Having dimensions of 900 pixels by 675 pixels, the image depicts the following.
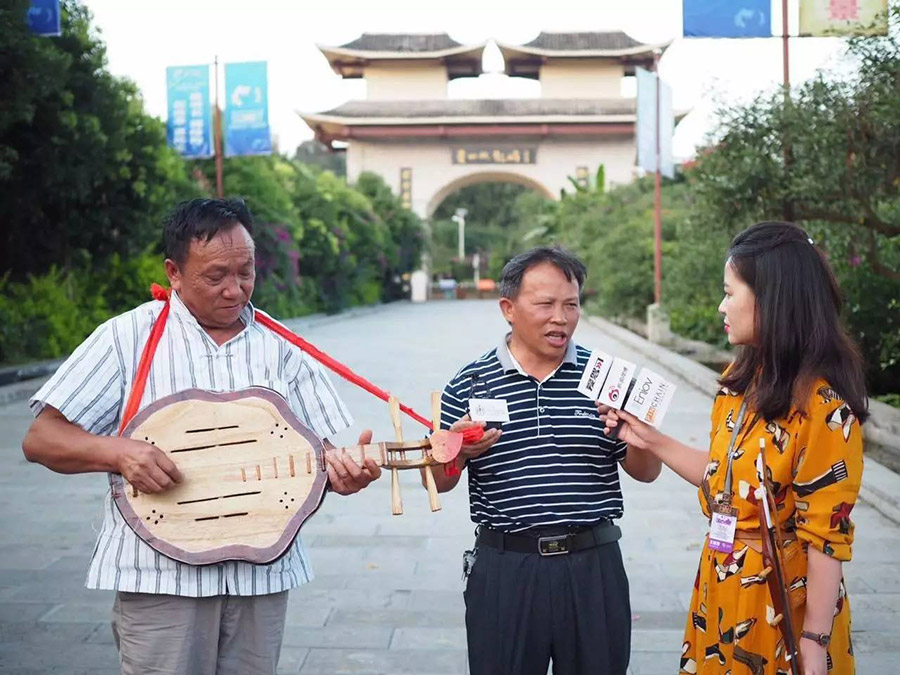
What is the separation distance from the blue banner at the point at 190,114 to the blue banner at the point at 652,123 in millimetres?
7937

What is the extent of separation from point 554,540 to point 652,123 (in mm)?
18899

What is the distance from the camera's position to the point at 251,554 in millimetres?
2441

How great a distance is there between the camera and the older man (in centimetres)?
246

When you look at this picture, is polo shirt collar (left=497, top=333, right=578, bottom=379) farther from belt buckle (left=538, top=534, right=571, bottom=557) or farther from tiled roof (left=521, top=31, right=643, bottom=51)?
tiled roof (left=521, top=31, right=643, bottom=51)

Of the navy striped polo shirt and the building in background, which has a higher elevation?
the building in background

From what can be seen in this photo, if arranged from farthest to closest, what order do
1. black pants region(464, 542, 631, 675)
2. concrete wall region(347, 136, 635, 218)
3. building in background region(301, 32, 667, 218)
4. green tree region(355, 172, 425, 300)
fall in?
1. concrete wall region(347, 136, 635, 218)
2. building in background region(301, 32, 667, 218)
3. green tree region(355, 172, 425, 300)
4. black pants region(464, 542, 631, 675)

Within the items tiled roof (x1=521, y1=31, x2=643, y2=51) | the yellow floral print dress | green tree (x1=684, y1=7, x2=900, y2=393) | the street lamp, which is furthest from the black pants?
the street lamp

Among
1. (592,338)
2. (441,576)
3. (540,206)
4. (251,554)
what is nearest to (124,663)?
(251,554)

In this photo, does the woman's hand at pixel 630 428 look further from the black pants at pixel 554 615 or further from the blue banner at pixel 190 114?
the blue banner at pixel 190 114

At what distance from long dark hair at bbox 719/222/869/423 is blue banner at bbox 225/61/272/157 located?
19.8 m

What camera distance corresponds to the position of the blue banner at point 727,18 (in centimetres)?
1191

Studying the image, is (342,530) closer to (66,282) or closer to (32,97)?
(32,97)

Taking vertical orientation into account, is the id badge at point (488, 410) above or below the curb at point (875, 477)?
above

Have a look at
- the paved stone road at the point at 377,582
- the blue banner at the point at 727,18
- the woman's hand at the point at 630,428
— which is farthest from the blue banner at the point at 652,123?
the woman's hand at the point at 630,428
